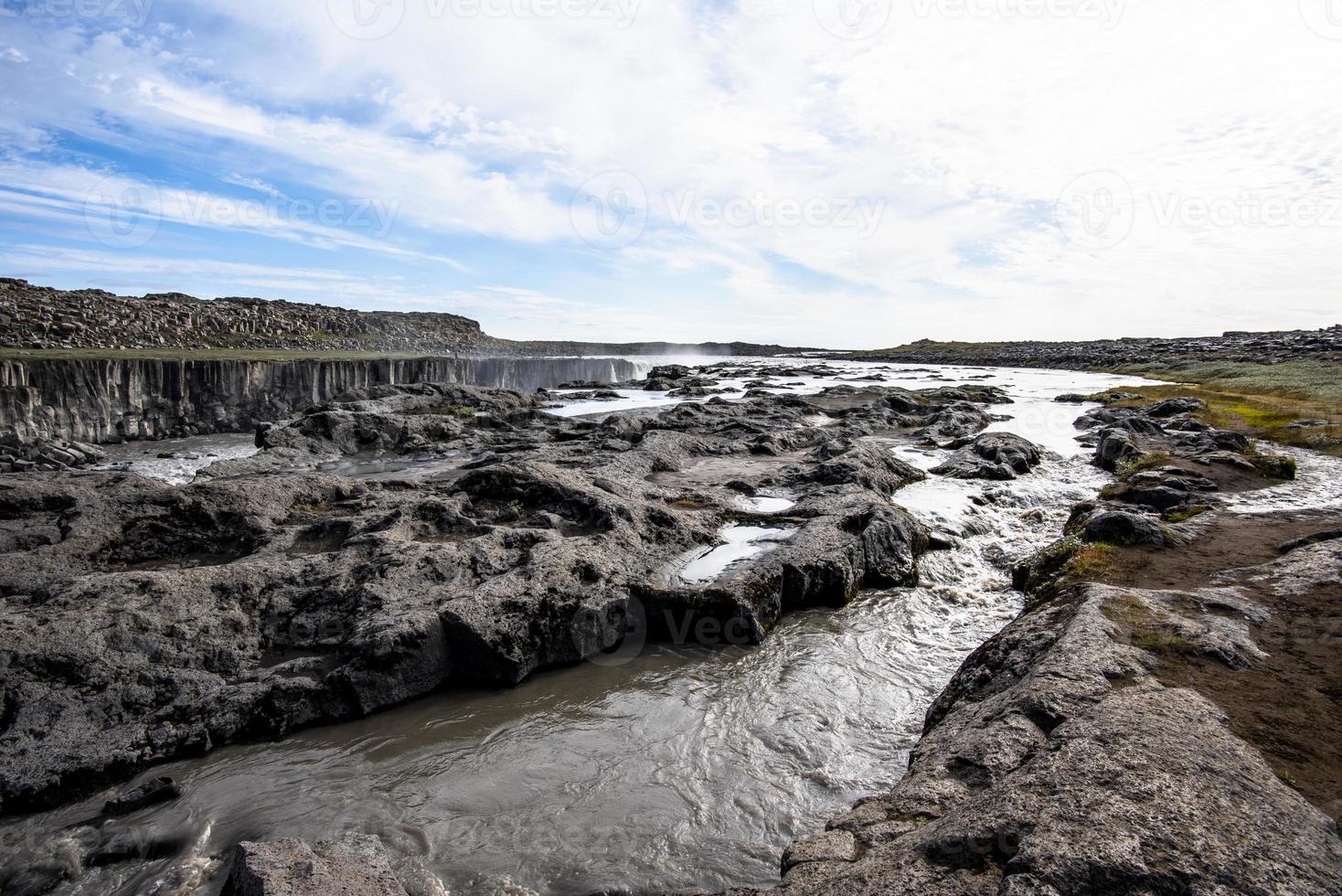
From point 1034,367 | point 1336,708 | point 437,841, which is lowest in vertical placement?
point 437,841

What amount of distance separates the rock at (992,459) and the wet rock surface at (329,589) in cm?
767

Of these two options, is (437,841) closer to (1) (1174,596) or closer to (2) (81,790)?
(2) (81,790)

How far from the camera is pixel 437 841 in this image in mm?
5648

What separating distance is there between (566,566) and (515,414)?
77.7 feet

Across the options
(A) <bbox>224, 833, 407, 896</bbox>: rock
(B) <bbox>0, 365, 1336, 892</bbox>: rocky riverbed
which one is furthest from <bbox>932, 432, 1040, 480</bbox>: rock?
(A) <bbox>224, 833, 407, 896</bbox>: rock

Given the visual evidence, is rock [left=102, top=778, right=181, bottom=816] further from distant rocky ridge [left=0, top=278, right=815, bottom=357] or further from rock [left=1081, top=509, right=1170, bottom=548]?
distant rocky ridge [left=0, top=278, right=815, bottom=357]

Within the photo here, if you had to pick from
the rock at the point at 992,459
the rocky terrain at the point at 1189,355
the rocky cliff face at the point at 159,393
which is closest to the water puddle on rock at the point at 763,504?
the rock at the point at 992,459

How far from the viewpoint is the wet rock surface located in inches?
263

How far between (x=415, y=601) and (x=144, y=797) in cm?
323

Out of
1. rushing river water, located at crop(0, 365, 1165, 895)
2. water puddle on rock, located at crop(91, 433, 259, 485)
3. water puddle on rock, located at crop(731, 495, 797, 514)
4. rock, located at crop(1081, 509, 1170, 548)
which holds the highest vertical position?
rock, located at crop(1081, 509, 1170, 548)

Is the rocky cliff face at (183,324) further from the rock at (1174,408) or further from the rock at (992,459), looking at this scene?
the rock at (1174,408)

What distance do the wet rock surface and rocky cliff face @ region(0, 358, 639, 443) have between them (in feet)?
69.6

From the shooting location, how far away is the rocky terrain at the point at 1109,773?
11.7ft

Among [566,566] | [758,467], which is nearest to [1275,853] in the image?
[566,566]
